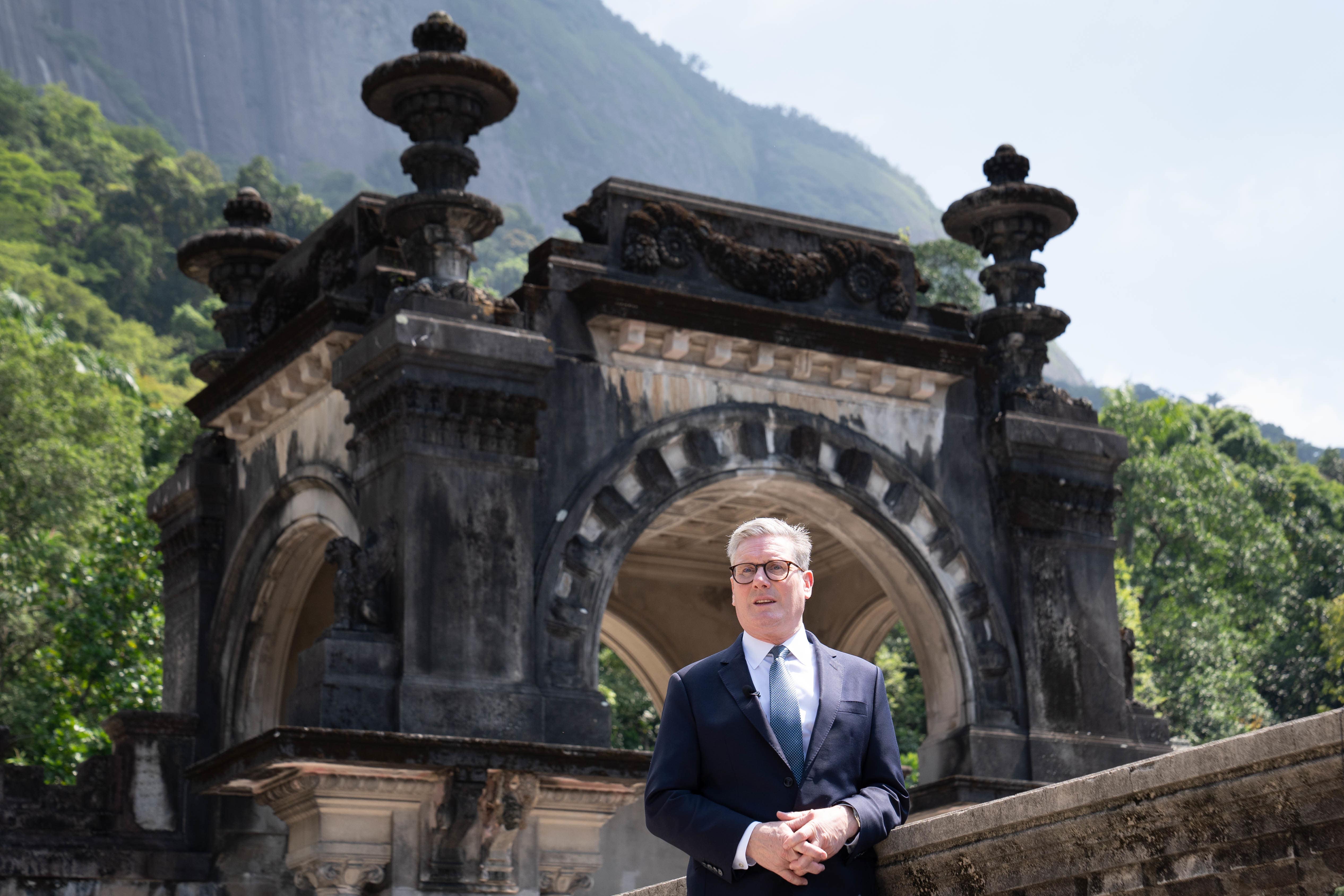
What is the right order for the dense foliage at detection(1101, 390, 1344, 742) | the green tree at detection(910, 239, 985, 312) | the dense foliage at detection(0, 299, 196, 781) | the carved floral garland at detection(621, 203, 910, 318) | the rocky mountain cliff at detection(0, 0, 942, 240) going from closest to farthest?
the carved floral garland at detection(621, 203, 910, 318) → the dense foliage at detection(0, 299, 196, 781) → the dense foliage at detection(1101, 390, 1344, 742) → the green tree at detection(910, 239, 985, 312) → the rocky mountain cliff at detection(0, 0, 942, 240)

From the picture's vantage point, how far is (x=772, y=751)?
593cm

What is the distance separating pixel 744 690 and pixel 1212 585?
42.5 m

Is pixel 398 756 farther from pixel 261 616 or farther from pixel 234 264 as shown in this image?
pixel 234 264

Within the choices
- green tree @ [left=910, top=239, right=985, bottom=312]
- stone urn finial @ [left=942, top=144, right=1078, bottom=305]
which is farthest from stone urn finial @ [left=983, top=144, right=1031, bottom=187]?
green tree @ [left=910, top=239, right=985, bottom=312]

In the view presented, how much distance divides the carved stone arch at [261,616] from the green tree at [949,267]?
2967 cm

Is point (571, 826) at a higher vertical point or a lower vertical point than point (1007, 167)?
lower

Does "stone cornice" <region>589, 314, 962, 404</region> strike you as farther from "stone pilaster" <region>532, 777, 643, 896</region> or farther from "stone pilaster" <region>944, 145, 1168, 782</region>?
"stone pilaster" <region>532, 777, 643, 896</region>

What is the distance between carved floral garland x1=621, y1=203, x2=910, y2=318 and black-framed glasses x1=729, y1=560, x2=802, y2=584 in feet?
33.5

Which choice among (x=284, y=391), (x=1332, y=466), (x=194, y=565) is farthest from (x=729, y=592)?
(x=1332, y=466)

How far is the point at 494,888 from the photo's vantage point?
13.8 m

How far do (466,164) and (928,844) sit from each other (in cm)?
1052

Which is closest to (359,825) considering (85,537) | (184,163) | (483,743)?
(483,743)

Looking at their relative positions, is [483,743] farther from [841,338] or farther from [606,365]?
[841,338]

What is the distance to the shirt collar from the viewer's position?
615 centimetres
